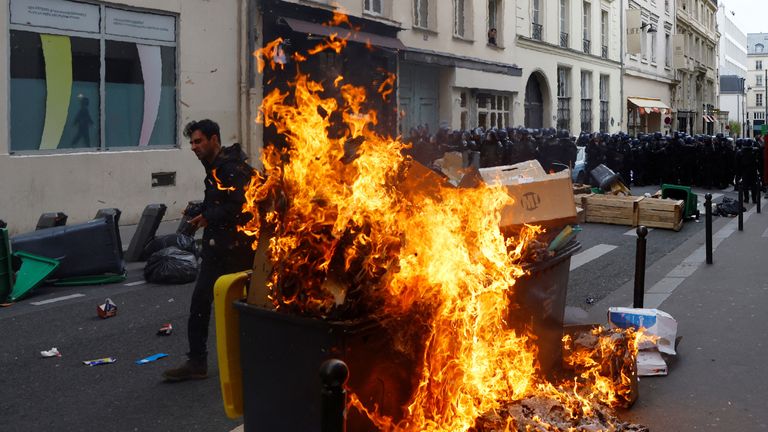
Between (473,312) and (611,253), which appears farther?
(611,253)

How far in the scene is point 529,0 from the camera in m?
29.1

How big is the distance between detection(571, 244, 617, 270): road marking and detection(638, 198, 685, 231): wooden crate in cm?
236

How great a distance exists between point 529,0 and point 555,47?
2.66m

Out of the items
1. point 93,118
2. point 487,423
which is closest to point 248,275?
point 487,423

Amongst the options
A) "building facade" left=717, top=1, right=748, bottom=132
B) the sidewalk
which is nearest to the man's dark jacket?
the sidewalk

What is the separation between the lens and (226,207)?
199 inches

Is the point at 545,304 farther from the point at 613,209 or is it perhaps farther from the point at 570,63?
the point at 570,63

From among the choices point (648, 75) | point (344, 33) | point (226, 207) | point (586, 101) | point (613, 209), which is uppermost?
point (648, 75)

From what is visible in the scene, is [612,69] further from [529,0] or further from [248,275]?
[248,275]

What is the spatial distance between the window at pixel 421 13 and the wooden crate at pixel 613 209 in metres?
9.85

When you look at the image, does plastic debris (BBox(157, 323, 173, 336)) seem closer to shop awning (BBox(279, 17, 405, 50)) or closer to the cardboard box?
the cardboard box

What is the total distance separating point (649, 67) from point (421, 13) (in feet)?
87.0

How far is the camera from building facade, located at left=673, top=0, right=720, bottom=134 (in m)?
52.4

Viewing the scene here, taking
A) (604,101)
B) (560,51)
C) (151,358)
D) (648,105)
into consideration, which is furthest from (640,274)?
(648,105)
